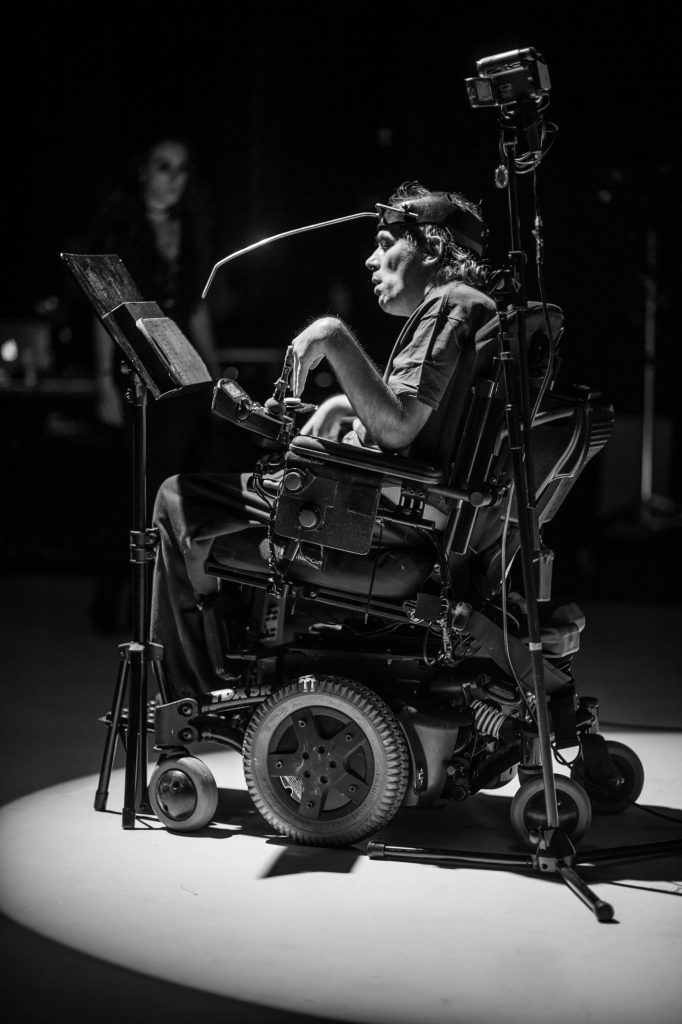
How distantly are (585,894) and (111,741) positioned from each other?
1.36 m

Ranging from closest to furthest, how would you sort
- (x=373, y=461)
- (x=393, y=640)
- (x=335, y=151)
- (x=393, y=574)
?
(x=373, y=461), (x=393, y=574), (x=393, y=640), (x=335, y=151)

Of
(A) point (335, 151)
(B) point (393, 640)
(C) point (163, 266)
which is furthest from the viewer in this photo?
(A) point (335, 151)

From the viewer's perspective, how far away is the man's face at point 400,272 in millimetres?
3568

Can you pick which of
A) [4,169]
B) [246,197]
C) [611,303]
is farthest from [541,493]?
[4,169]

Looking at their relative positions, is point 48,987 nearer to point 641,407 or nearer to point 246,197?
point 246,197

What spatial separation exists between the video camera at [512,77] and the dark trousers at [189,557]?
3.74 feet

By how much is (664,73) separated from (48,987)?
5.41 m

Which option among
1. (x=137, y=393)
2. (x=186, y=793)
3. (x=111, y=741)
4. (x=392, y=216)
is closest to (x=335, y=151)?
(x=392, y=216)

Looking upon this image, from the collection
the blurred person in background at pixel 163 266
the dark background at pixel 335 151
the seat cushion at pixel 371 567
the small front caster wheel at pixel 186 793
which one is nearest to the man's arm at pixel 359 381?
the seat cushion at pixel 371 567

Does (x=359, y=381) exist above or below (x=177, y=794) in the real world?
above

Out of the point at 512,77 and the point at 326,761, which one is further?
the point at 326,761

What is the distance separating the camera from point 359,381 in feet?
10.8

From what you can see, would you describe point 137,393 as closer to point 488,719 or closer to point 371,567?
point 371,567

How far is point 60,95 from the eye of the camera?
6926mm
